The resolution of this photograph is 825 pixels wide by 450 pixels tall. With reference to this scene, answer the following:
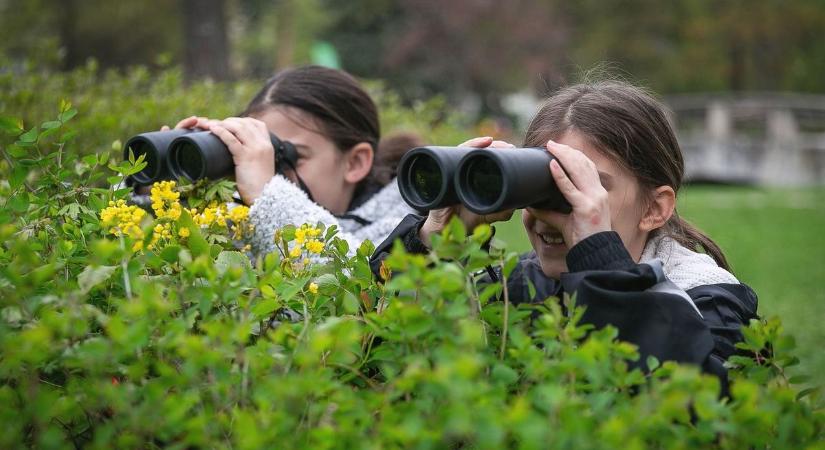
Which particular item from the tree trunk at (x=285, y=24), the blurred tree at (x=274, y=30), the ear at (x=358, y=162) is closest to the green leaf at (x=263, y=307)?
the ear at (x=358, y=162)

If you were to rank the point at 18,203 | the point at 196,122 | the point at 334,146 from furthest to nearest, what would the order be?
the point at 334,146
the point at 196,122
the point at 18,203

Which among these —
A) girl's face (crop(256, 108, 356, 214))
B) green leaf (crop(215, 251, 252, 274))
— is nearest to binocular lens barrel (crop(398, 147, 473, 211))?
green leaf (crop(215, 251, 252, 274))

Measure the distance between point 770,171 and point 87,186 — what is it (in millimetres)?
24663

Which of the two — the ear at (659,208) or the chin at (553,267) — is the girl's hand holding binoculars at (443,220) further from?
the ear at (659,208)

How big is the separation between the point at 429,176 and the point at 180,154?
0.93 metres

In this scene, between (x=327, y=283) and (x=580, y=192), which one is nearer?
(x=327, y=283)

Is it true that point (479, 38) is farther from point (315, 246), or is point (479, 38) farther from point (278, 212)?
point (315, 246)

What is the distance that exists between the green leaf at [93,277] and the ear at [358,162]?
6.95 ft

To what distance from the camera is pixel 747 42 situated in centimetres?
Answer: 3266

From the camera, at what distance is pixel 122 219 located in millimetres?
1721

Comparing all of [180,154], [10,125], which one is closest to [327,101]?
[180,154]

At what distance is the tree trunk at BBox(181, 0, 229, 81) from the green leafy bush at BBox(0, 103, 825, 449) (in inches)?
368

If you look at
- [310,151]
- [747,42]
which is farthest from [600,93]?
[747,42]

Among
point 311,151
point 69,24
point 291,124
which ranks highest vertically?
point 291,124
